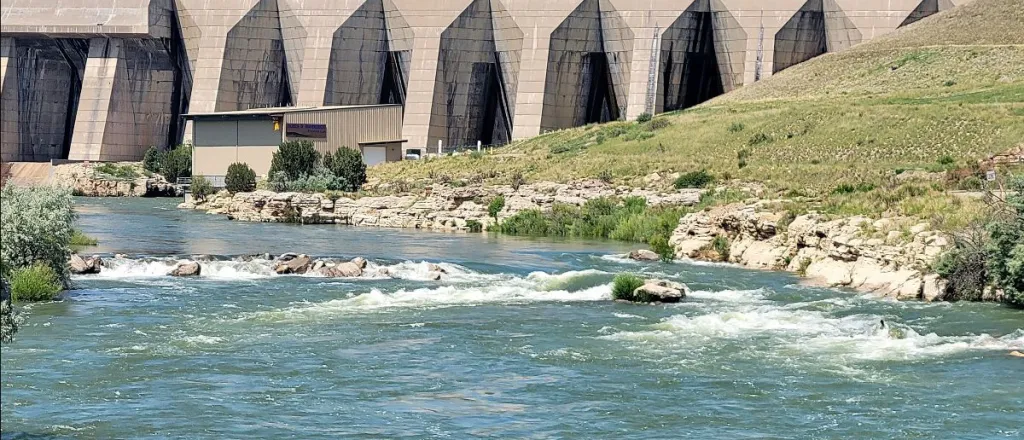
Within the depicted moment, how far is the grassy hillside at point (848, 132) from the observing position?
5784cm

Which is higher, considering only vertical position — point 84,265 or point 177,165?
point 177,165

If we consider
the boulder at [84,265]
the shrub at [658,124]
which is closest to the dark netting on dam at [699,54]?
the shrub at [658,124]

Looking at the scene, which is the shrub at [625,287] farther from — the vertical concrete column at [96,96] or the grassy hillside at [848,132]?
the vertical concrete column at [96,96]

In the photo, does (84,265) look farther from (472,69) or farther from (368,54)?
(368,54)

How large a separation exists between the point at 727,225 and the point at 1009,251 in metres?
15.3

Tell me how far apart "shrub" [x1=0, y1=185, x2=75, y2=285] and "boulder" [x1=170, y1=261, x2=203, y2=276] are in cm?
476

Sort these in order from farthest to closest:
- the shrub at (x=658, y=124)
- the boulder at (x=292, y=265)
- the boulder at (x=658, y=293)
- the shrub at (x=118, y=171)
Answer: the shrub at (x=118, y=171)
the shrub at (x=658, y=124)
the boulder at (x=292, y=265)
the boulder at (x=658, y=293)

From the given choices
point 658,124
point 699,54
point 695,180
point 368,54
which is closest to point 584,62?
point 699,54

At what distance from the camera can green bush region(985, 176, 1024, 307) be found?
3144 centimetres

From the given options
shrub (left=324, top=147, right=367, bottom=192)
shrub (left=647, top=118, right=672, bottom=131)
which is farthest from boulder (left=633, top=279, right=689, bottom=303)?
shrub (left=647, top=118, right=672, bottom=131)

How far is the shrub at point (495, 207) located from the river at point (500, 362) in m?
22.9

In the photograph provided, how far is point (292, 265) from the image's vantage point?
4119 cm

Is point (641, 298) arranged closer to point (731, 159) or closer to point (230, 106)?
point (731, 159)

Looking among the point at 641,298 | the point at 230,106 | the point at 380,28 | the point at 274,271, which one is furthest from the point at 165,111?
the point at 641,298
